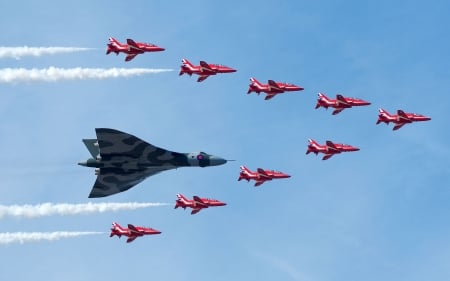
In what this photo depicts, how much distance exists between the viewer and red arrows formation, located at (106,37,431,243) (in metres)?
180

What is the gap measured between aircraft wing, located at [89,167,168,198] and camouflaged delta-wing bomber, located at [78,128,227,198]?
15cm

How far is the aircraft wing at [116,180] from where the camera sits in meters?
188

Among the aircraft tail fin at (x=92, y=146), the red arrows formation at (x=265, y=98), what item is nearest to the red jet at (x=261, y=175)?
the red arrows formation at (x=265, y=98)

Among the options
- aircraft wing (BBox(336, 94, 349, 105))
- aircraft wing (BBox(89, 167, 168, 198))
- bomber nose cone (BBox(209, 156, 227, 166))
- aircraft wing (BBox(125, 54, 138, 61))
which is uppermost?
aircraft wing (BBox(336, 94, 349, 105))

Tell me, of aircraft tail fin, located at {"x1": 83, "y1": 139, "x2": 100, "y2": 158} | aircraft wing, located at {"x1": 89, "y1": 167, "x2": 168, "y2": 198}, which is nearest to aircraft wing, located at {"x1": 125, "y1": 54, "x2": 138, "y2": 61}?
aircraft tail fin, located at {"x1": 83, "y1": 139, "x2": 100, "y2": 158}

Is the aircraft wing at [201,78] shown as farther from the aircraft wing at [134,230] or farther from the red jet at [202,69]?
the aircraft wing at [134,230]

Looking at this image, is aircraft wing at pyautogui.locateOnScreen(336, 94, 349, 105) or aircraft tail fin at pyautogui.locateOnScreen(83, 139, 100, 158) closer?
aircraft wing at pyautogui.locateOnScreen(336, 94, 349, 105)

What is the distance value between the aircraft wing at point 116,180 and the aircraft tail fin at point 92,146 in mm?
2880

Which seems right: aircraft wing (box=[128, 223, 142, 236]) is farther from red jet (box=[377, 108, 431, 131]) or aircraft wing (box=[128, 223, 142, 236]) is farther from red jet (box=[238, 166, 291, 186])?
red jet (box=[377, 108, 431, 131])

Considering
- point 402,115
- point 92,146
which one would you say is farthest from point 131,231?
point 402,115

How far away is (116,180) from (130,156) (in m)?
7.39

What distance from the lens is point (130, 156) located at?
606 feet

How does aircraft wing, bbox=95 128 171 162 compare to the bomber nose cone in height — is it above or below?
below

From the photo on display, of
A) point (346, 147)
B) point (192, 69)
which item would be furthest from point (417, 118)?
point (192, 69)
